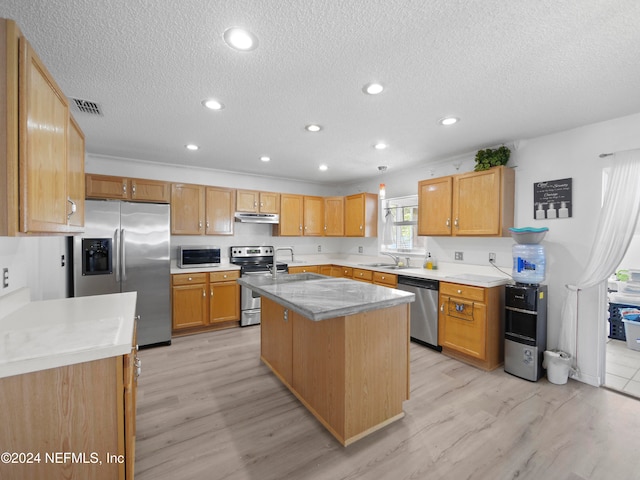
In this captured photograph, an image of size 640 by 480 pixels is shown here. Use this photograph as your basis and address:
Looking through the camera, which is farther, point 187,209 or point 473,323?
point 187,209

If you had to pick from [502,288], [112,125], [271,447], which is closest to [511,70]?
[502,288]

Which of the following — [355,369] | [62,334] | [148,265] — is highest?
[148,265]

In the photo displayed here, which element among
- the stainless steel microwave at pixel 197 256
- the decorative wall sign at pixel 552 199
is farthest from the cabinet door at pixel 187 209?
the decorative wall sign at pixel 552 199

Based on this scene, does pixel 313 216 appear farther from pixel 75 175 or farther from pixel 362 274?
pixel 75 175

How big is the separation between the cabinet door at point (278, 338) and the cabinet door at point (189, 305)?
1.35 meters

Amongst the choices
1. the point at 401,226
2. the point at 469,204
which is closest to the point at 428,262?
the point at 401,226

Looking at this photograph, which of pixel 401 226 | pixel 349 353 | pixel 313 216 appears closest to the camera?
pixel 349 353

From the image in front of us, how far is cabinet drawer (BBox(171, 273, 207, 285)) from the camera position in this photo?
384 centimetres

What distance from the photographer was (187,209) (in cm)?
422

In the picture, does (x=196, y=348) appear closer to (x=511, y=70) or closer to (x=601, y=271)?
(x=511, y=70)

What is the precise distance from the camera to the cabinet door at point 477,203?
3143 millimetres

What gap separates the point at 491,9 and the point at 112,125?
10.4 ft

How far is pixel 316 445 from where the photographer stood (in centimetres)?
189

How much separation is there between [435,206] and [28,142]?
12.4 ft
